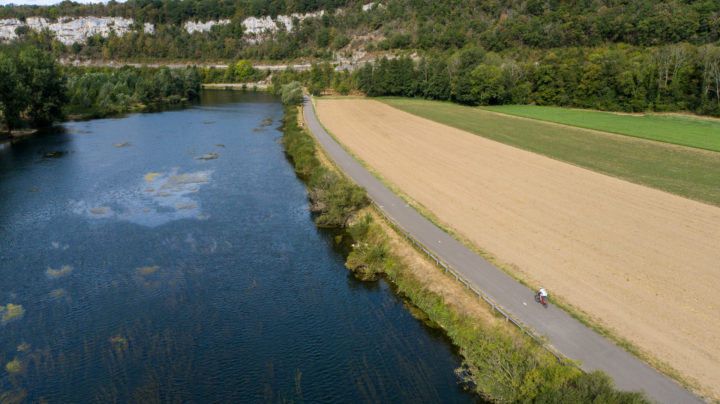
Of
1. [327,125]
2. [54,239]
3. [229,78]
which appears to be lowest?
[54,239]

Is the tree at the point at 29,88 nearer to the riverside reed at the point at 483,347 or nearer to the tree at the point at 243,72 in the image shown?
the riverside reed at the point at 483,347

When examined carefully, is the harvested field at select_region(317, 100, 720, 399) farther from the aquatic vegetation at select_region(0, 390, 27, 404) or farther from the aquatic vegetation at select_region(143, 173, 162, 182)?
the aquatic vegetation at select_region(0, 390, 27, 404)

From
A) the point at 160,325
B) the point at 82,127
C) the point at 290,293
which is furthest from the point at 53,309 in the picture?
the point at 82,127

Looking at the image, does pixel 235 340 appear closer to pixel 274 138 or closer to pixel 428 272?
pixel 428 272

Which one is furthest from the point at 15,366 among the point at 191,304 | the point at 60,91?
the point at 60,91

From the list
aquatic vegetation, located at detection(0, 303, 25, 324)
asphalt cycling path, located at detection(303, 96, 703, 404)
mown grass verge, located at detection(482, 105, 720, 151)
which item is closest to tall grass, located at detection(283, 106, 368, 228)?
asphalt cycling path, located at detection(303, 96, 703, 404)

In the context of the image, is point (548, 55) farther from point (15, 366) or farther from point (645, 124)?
point (15, 366)
